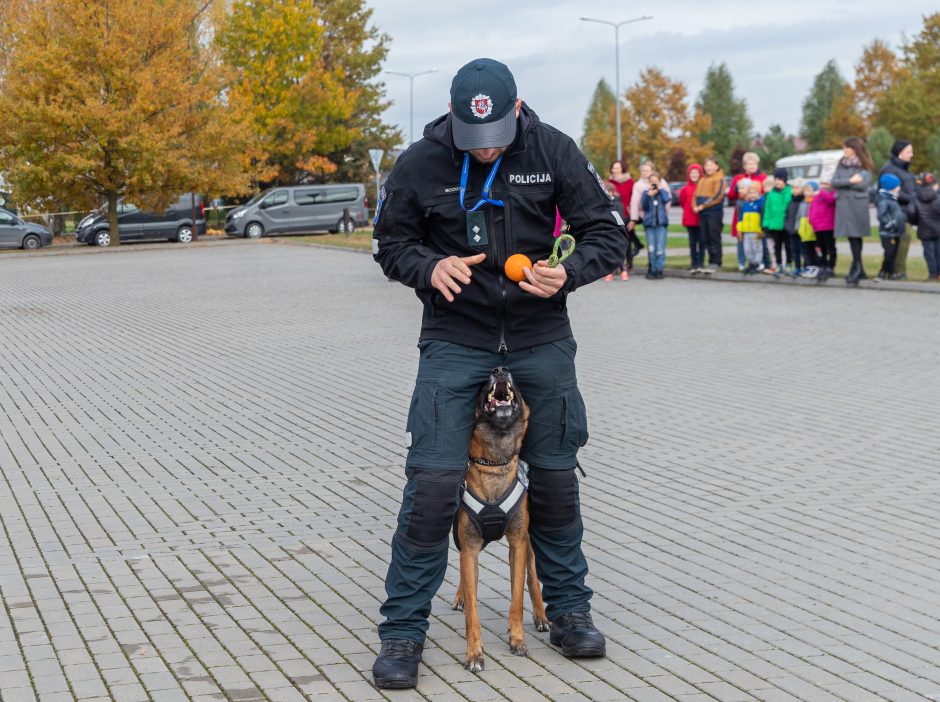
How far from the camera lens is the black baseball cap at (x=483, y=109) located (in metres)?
4.16

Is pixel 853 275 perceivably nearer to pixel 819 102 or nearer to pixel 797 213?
pixel 797 213

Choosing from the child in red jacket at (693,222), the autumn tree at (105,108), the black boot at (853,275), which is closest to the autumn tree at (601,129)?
the autumn tree at (105,108)

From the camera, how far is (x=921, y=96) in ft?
214

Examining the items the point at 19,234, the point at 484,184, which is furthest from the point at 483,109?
the point at 19,234

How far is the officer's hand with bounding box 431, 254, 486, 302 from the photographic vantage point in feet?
13.8

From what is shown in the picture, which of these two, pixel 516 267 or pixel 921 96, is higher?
pixel 921 96

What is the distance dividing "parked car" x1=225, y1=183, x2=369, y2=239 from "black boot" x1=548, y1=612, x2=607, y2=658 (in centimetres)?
3972

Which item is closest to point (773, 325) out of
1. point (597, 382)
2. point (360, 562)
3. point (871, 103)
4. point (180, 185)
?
point (597, 382)

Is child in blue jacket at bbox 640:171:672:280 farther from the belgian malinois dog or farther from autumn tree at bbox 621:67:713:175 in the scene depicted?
autumn tree at bbox 621:67:713:175

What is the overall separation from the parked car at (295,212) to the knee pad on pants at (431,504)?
131 ft

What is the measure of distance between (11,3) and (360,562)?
47.2 meters

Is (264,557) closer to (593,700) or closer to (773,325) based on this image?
(593,700)

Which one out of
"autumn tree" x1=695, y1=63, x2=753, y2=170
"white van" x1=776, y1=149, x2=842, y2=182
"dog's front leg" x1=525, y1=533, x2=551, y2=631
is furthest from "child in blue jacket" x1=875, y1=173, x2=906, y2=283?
"autumn tree" x1=695, y1=63, x2=753, y2=170

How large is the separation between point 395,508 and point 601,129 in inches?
4257
